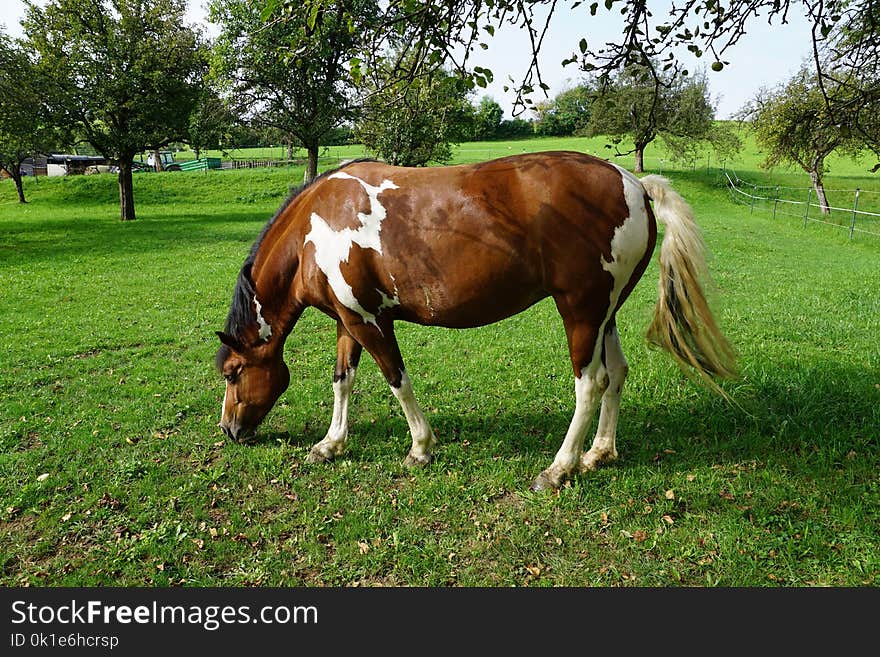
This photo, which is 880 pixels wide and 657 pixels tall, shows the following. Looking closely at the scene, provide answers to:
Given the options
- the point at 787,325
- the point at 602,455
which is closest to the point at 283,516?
the point at 602,455

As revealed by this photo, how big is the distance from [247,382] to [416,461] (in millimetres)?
1587

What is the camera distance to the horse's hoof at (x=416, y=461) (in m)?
4.55

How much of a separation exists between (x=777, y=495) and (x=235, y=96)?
80.4 feet

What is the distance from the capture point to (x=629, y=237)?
3.85 m

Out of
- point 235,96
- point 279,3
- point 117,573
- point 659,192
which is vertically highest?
point 235,96

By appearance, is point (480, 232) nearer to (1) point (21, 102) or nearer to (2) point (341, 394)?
(2) point (341, 394)

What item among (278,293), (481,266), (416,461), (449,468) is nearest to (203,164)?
(278,293)

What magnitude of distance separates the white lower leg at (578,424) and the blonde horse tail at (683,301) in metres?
0.70

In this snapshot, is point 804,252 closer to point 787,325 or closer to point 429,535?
point 787,325

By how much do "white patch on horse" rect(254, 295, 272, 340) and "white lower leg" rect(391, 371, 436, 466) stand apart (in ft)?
3.84

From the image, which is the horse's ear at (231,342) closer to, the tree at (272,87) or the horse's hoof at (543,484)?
the horse's hoof at (543,484)

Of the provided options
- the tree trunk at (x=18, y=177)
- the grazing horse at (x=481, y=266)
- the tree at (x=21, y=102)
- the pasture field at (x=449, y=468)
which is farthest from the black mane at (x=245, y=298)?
the tree trunk at (x=18, y=177)

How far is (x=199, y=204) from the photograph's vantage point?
3162 cm

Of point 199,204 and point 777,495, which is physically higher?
point 199,204
